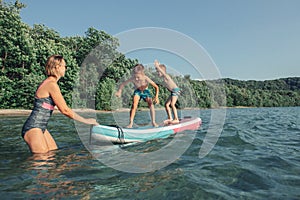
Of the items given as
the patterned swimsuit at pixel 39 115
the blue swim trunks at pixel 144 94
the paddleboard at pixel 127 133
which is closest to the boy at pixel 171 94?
the paddleboard at pixel 127 133

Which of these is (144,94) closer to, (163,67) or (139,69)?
(139,69)

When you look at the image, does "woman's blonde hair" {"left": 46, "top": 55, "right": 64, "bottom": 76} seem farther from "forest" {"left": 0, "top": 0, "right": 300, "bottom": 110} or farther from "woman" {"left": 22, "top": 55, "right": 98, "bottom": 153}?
"forest" {"left": 0, "top": 0, "right": 300, "bottom": 110}

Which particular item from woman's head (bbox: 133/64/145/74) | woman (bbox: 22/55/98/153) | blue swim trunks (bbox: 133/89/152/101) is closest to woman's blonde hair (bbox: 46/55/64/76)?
woman (bbox: 22/55/98/153)

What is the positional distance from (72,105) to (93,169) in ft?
114

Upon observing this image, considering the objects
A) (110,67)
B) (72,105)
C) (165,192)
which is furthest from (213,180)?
(110,67)

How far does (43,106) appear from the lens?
16.4 ft

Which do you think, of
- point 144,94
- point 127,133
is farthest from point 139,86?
point 127,133

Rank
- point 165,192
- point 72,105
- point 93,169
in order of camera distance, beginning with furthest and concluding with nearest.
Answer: point 72,105 < point 93,169 < point 165,192

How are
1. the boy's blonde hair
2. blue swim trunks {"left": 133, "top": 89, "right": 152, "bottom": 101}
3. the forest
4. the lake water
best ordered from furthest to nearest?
the forest, the boy's blonde hair, blue swim trunks {"left": 133, "top": 89, "right": 152, "bottom": 101}, the lake water

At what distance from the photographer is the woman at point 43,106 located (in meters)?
4.89

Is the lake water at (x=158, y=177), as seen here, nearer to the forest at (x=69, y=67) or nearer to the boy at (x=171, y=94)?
the boy at (x=171, y=94)

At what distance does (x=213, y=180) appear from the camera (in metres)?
3.68

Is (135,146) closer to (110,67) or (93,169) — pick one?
(93,169)

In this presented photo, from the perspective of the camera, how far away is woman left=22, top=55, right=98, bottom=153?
16.1ft
